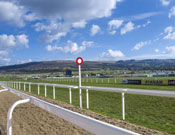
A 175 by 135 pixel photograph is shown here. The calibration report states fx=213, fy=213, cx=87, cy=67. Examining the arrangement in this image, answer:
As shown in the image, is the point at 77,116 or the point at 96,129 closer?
the point at 96,129

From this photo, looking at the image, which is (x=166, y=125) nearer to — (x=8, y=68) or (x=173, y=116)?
(x=173, y=116)

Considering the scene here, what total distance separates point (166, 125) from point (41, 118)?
358cm

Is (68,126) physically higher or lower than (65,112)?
lower

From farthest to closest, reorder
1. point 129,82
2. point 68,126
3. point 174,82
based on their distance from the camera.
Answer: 1. point 129,82
2. point 174,82
3. point 68,126

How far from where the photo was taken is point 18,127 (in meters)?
5.45

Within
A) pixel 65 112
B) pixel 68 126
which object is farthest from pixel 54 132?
pixel 65 112

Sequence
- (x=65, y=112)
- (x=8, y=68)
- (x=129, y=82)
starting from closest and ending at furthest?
(x=65, y=112)
(x=129, y=82)
(x=8, y=68)

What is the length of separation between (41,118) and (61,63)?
181m

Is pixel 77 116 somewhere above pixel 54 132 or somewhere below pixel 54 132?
above

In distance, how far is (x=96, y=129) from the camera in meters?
2.18

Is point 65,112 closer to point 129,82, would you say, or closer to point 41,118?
point 41,118

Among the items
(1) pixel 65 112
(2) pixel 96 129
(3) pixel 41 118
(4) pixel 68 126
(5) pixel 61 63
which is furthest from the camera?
(5) pixel 61 63

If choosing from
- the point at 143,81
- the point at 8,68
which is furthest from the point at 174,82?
the point at 8,68

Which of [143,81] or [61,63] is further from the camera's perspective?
[61,63]
